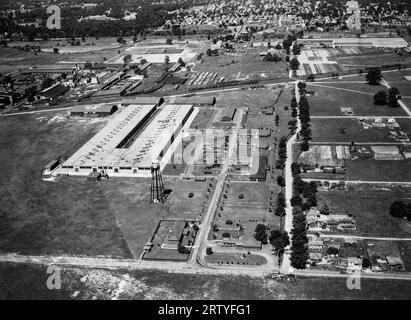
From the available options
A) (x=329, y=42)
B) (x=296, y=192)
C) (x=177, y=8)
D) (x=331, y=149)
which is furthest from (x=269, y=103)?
(x=177, y=8)

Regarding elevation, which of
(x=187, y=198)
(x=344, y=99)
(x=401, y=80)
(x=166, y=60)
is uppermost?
(x=166, y=60)

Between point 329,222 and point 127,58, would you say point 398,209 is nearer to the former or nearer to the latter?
point 329,222

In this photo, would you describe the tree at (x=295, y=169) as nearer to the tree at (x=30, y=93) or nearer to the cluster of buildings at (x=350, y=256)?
the cluster of buildings at (x=350, y=256)

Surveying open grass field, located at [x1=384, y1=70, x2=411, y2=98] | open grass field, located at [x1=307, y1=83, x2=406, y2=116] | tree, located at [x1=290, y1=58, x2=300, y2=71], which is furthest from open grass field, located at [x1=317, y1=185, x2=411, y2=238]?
tree, located at [x1=290, y1=58, x2=300, y2=71]

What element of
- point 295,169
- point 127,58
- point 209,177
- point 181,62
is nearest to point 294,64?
point 181,62

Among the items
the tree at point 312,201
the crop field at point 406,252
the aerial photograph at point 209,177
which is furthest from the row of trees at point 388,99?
the crop field at point 406,252

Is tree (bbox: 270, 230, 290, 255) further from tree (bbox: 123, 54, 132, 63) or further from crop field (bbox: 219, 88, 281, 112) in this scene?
tree (bbox: 123, 54, 132, 63)

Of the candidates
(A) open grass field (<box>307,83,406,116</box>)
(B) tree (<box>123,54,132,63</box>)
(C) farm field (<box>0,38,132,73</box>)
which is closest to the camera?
(A) open grass field (<box>307,83,406,116</box>)
